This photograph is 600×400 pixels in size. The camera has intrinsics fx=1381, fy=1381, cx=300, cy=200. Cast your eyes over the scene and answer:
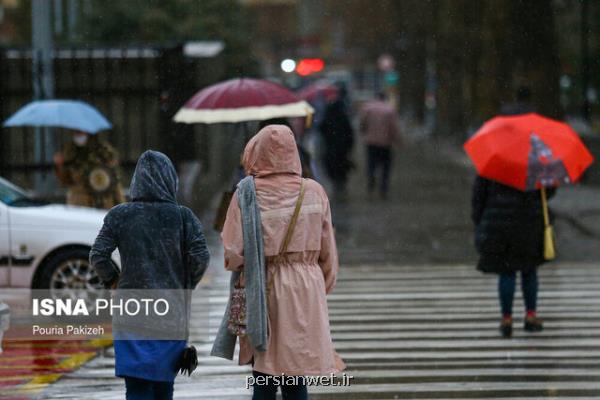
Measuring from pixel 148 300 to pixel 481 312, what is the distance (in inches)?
232

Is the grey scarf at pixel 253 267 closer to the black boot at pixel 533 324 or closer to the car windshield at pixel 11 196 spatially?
the black boot at pixel 533 324

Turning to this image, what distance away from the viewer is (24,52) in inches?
768

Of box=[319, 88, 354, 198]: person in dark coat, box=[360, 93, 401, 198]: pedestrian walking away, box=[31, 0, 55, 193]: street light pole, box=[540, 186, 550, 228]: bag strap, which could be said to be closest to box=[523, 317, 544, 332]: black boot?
box=[540, 186, 550, 228]: bag strap

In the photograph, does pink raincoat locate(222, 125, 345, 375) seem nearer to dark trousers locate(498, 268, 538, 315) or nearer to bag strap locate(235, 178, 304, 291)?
bag strap locate(235, 178, 304, 291)

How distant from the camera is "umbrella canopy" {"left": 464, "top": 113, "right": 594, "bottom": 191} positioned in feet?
34.1

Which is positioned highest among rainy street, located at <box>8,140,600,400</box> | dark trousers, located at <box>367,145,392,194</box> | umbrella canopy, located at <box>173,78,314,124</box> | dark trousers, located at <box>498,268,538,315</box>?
umbrella canopy, located at <box>173,78,314,124</box>

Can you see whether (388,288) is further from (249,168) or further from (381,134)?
(381,134)

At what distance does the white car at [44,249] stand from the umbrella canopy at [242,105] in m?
1.44

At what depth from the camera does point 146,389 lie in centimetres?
649

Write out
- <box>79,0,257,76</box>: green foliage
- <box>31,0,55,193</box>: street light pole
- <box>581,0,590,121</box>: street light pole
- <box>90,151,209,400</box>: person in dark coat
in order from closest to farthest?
1. <box>90,151,209,400</box>: person in dark coat
2. <box>31,0,55,193</box>: street light pole
3. <box>79,0,257,76</box>: green foliage
4. <box>581,0,590,121</box>: street light pole

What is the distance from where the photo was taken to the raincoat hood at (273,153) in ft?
21.5

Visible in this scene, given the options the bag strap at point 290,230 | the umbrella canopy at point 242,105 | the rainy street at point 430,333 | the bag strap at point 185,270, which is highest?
the umbrella canopy at point 242,105

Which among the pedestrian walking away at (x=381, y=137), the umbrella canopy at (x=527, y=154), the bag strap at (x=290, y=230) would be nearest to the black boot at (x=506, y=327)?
the umbrella canopy at (x=527, y=154)

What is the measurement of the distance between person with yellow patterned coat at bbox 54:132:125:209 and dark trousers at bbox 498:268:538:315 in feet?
13.5
